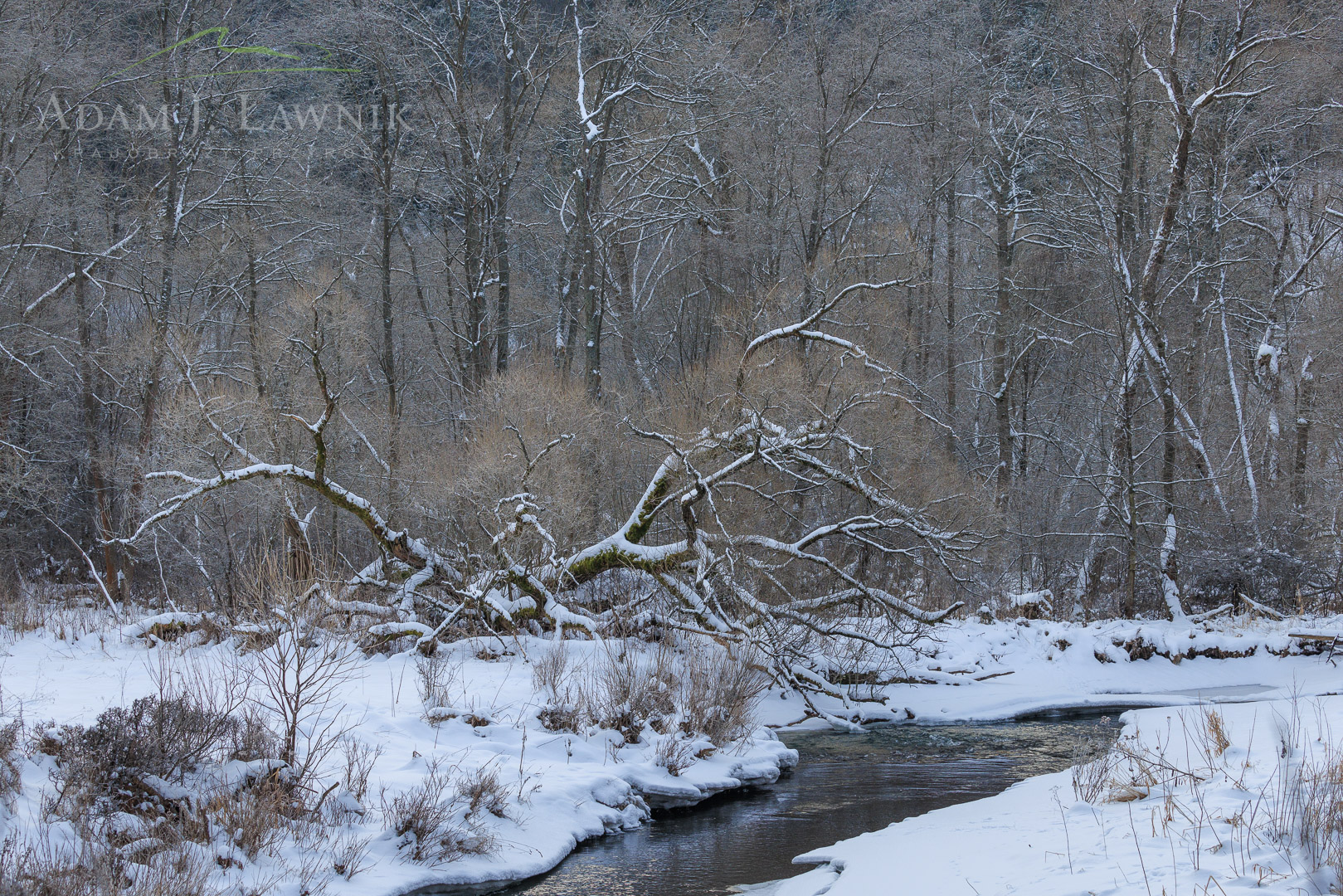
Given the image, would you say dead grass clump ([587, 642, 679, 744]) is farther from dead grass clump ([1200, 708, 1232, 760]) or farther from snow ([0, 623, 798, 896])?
dead grass clump ([1200, 708, 1232, 760])

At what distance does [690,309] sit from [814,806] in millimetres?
21875

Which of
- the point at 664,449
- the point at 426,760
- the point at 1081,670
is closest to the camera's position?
the point at 426,760

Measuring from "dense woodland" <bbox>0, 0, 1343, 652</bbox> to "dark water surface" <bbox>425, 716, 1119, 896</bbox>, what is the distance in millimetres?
2282

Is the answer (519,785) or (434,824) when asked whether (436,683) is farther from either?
(434,824)

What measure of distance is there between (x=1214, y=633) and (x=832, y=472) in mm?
8070

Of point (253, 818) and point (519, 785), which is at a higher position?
point (253, 818)

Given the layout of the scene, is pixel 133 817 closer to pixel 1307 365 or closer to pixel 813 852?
pixel 813 852

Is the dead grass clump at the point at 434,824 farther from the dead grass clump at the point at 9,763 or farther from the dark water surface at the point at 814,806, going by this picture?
the dead grass clump at the point at 9,763

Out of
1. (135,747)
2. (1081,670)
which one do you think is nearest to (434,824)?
(135,747)

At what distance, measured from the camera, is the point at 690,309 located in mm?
30562

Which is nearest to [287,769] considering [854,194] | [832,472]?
[832,472]

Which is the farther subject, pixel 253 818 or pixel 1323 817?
pixel 253 818

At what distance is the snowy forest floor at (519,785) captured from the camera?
20.3 ft

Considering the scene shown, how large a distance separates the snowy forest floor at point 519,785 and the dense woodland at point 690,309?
2.24 meters
